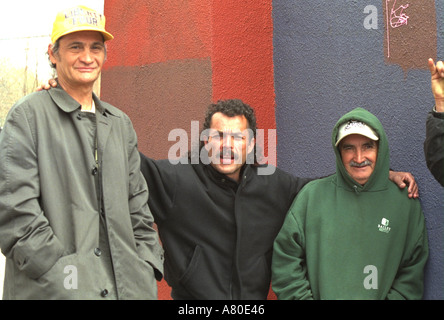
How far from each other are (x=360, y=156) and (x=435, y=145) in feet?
1.34

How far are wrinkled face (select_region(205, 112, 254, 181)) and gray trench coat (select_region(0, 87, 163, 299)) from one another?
1.90 feet

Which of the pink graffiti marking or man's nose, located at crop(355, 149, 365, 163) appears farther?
the pink graffiti marking

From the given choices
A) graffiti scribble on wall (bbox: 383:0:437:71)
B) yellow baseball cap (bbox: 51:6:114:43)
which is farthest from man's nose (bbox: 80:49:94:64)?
graffiti scribble on wall (bbox: 383:0:437:71)

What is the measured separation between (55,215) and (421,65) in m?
2.34

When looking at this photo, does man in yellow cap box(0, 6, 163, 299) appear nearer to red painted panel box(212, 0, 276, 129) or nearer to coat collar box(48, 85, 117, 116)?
coat collar box(48, 85, 117, 116)

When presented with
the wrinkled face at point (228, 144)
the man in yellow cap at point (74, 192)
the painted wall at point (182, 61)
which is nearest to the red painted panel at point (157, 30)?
the painted wall at point (182, 61)

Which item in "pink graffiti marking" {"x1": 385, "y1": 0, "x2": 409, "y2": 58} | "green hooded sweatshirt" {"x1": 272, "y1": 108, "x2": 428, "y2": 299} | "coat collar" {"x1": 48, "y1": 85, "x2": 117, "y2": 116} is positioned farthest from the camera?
"pink graffiti marking" {"x1": 385, "y1": 0, "x2": 409, "y2": 58}

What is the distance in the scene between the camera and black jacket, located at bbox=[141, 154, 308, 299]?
141 inches

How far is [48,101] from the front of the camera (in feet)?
10.1

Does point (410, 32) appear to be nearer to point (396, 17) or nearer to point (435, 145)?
point (396, 17)

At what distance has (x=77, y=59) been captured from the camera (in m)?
3.14

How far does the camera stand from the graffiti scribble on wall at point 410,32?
382 centimetres

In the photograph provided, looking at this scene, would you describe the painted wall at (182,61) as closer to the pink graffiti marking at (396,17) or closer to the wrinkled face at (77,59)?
the pink graffiti marking at (396,17)
